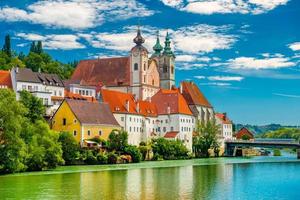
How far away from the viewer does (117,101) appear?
9812 cm

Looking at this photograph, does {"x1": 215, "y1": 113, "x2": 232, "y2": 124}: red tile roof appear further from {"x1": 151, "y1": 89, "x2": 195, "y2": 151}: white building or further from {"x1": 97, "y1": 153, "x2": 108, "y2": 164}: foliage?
{"x1": 97, "y1": 153, "x2": 108, "y2": 164}: foliage

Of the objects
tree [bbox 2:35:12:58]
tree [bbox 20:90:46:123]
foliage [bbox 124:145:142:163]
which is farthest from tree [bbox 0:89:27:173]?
tree [bbox 2:35:12:58]

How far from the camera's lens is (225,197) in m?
36.2

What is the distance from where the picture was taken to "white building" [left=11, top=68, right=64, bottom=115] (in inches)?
3369

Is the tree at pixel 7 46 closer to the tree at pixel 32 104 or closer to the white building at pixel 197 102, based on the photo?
the white building at pixel 197 102

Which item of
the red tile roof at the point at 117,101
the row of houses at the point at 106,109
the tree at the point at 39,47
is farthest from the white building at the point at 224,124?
the tree at the point at 39,47

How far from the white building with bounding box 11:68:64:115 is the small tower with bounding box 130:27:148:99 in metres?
23.6

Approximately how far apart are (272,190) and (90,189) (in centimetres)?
1306

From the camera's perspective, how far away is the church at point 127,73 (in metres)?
115

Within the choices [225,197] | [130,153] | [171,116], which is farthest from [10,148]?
[171,116]

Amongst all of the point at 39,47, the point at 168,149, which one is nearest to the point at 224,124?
the point at 168,149

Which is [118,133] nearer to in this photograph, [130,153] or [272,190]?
[130,153]

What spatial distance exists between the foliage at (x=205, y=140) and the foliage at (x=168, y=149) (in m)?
12.1

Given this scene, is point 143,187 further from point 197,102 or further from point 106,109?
point 197,102
